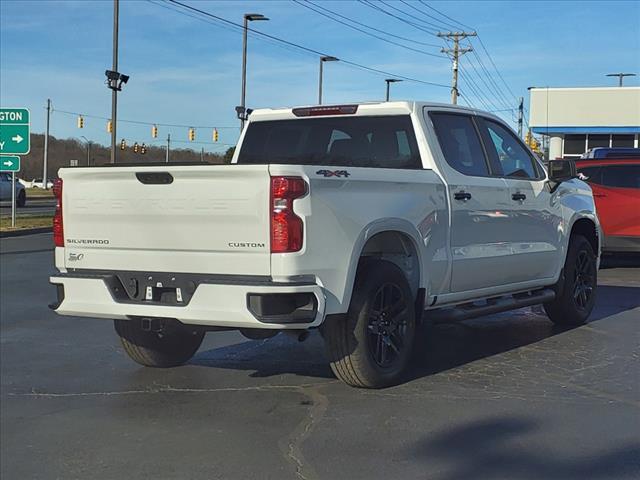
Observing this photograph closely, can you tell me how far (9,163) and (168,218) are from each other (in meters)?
17.5

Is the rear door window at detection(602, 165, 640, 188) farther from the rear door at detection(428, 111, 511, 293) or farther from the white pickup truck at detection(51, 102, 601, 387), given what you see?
the rear door at detection(428, 111, 511, 293)

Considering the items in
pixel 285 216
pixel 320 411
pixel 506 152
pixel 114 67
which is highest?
pixel 114 67

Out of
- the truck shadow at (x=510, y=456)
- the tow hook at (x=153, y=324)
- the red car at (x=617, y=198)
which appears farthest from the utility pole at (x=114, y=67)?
the truck shadow at (x=510, y=456)

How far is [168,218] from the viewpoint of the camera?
5.02 metres

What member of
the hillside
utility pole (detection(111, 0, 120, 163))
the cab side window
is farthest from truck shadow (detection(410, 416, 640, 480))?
the hillside

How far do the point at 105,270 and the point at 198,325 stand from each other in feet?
2.68

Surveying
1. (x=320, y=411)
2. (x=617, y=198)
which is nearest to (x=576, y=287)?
(x=320, y=411)

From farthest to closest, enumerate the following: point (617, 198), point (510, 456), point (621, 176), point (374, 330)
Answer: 1. point (621, 176)
2. point (617, 198)
3. point (374, 330)
4. point (510, 456)

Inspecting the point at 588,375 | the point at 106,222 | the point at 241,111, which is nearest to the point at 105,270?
the point at 106,222

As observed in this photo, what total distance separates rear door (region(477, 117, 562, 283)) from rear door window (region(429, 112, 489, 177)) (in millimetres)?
151

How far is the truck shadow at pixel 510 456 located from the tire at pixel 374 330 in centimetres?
80

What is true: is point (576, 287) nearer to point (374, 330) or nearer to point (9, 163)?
point (374, 330)

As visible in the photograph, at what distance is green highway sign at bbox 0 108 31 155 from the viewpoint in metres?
20.7

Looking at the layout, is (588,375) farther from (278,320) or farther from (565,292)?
(278,320)
